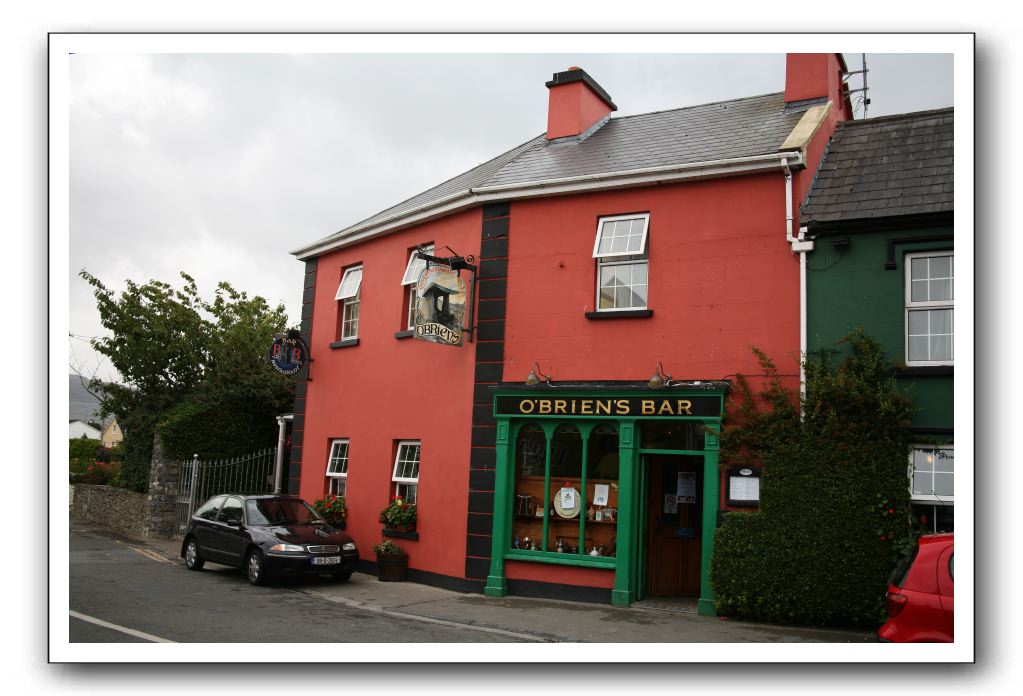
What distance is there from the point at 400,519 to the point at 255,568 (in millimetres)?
2393

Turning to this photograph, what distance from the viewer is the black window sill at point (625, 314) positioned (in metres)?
12.1

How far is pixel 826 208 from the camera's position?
11.2m

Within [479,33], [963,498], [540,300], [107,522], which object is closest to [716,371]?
[540,300]

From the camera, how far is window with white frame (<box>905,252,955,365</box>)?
10.4 meters

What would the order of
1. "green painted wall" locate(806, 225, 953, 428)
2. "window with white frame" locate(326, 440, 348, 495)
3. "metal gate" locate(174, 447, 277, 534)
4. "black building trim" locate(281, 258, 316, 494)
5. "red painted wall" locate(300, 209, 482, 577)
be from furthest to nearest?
1. "metal gate" locate(174, 447, 277, 534)
2. "black building trim" locate(281, 258, 316, 494)
3. "window with white frame" locate(326, 440, 348, 495)
4. "red painted wall" locate(300, 209, 482, 577)
5. "green painted wall" locate(806, 225, 953, 428)

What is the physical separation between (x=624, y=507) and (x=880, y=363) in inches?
154

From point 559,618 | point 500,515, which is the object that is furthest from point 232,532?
point 559,618

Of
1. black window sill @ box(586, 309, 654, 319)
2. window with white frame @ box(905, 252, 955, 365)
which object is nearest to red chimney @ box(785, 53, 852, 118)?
window with white frame @ box(905, 252, 955, 365)

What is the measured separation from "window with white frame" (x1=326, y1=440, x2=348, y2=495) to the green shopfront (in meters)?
4.41

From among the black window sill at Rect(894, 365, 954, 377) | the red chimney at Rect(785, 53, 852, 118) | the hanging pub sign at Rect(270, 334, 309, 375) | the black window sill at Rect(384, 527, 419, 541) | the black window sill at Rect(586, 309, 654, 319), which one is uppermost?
the red chimney at Rect(785, 53, 852, 118)

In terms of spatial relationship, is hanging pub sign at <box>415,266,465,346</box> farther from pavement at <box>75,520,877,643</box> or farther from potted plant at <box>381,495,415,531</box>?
pavement at <box>75,520,877,643</box>

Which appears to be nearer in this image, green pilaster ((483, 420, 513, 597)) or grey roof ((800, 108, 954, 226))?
grey roof ((800, 108, 954, 226))

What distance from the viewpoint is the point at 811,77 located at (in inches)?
534

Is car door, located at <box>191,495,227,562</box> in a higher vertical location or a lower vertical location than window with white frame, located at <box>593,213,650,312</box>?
lower
